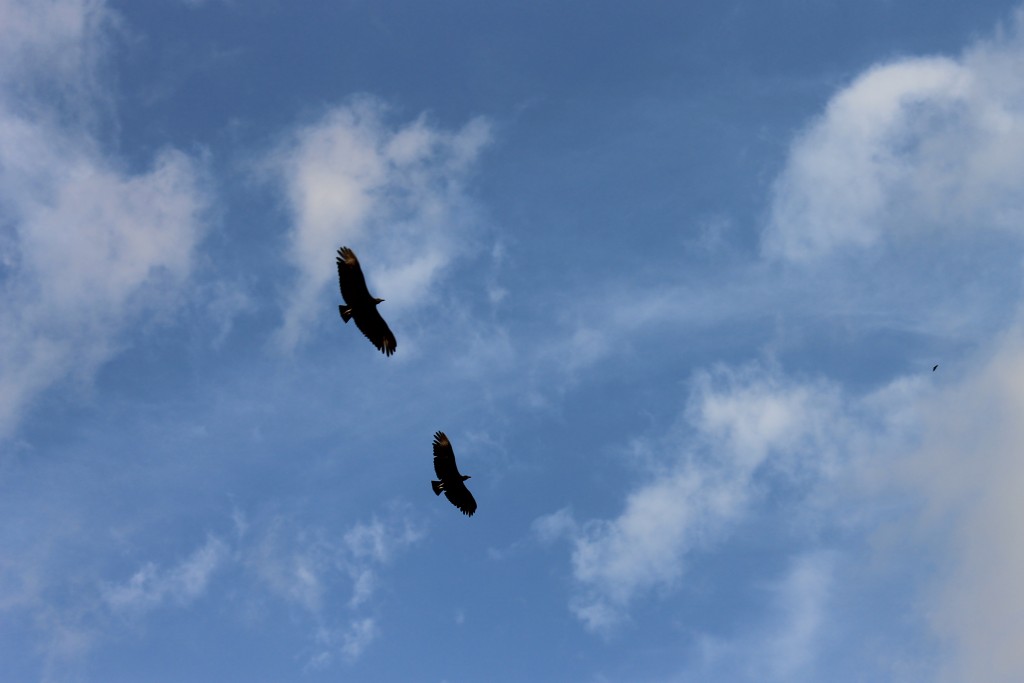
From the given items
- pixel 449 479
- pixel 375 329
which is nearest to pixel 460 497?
pixel 449 479

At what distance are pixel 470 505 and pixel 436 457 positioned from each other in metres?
5.35

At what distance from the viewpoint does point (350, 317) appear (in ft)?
164

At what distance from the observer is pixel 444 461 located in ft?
196

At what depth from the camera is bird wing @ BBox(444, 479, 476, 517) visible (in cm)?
6166

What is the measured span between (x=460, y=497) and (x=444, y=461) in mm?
3851

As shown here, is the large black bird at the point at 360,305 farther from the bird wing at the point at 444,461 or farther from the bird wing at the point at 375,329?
the bird wing at the point at 444,461

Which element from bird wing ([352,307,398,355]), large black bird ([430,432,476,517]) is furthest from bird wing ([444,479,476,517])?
bird wing ([352,307,398,355])

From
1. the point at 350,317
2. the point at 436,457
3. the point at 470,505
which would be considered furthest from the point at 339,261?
the point at 470,505

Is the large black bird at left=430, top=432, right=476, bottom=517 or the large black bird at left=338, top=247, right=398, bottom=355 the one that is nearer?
the large black bird at left=338, top=247, right=398, bottom=355

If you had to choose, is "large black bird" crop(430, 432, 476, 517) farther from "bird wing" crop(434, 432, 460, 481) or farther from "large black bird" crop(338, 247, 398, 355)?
"large black bird" crop(338, 247, 398, 355)

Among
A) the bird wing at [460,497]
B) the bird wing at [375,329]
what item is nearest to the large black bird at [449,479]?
the bird wing at [460,497]

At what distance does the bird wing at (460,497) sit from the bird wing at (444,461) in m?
0.39

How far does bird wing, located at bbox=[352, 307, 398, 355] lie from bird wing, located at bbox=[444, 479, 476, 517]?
12889 millimetres

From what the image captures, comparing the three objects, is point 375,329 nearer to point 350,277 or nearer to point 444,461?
point 350,277
